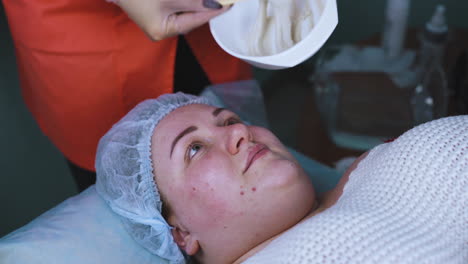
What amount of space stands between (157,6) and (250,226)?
1.66 ft

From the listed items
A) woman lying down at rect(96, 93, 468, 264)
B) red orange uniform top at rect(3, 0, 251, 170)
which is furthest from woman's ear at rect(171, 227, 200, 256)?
red orange uniform top at rect(3, 0, 251, 170)

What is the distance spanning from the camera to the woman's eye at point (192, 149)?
1.01 m

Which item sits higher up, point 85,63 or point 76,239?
point 85,63

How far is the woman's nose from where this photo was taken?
978 millimetres

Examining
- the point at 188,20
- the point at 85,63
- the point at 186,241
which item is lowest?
the point at 186,241

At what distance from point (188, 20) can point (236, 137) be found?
282 millimetres

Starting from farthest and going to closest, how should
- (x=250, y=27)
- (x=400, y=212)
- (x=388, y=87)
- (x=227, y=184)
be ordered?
(x=388, y=87), (x=250, y=27), (x=227, y=184), (x=400, y=212)

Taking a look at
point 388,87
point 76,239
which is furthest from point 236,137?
point 388,87

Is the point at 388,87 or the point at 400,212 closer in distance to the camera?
the point at 400,212

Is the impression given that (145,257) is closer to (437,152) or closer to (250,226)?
(250,226)

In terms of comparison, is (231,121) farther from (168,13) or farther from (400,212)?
(400,212)

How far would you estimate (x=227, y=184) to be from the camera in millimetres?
942

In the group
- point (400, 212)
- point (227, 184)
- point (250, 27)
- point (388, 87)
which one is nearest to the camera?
point (400, 212)

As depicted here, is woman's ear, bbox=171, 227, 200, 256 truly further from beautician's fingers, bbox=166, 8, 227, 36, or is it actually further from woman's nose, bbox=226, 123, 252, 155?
beautician's fingers, bbox=166, 8, 227, 36
